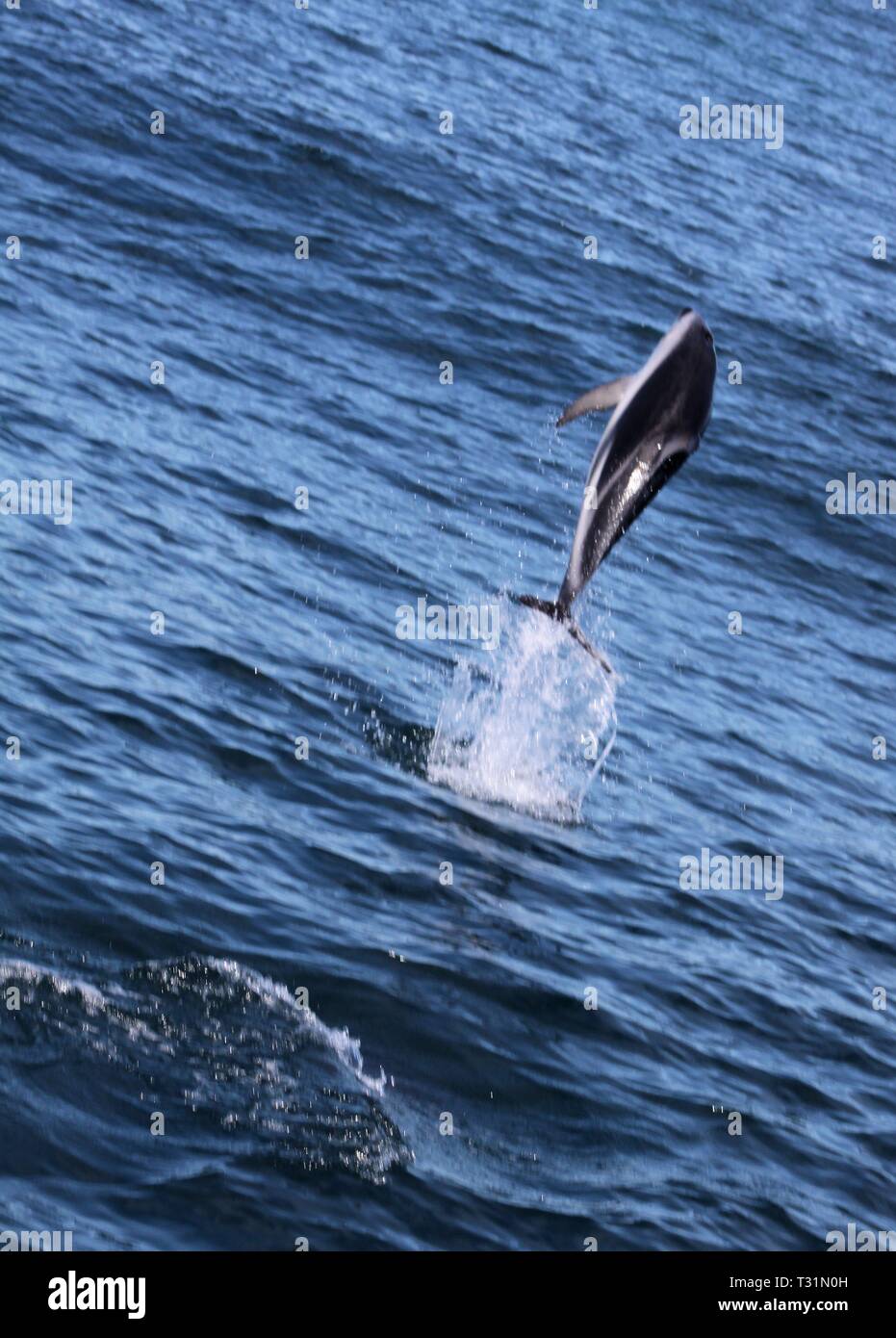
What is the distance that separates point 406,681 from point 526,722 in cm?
105

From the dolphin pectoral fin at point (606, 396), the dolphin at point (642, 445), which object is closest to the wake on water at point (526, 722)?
the dolphin at point (642, 445)

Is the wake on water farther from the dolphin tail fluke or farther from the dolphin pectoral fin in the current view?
the dolphin pectoral fin

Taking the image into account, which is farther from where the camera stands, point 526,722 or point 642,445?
point 526,722

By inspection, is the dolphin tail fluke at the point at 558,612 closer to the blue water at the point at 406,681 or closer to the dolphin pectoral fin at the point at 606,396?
the dolphin pectoral fin at the point at 606,396

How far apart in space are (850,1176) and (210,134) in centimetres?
1997

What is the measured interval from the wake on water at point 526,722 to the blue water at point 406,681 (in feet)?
0.16

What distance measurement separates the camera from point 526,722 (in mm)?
16719

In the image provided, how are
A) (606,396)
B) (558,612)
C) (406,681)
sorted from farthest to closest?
(406,681) → (606,396) → (558,612)

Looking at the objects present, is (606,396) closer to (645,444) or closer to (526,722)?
(645,444)

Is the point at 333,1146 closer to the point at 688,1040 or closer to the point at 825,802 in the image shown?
the point at 688,1040

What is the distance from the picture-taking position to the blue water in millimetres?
10562

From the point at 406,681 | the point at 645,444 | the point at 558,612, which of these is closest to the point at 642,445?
the point at 645,444

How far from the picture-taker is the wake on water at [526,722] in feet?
51.2

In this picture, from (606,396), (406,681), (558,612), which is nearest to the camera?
(558,612)
